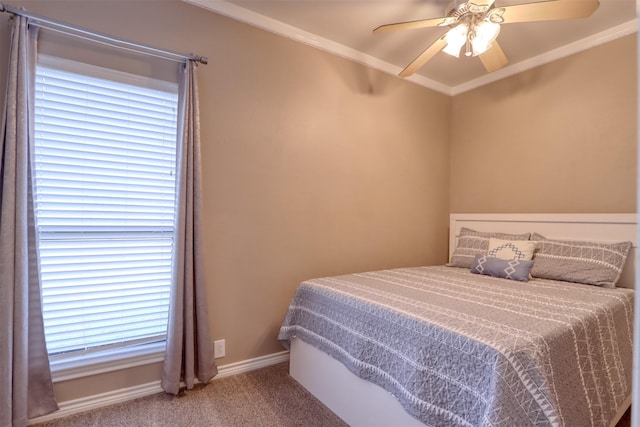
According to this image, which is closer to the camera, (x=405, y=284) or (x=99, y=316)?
(x=99, y=316)

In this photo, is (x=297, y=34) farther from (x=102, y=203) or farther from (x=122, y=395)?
(x=122, y=395)

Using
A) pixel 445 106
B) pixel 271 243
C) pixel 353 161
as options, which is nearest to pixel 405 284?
pixel 271 243

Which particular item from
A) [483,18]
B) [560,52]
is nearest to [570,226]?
[560,52]

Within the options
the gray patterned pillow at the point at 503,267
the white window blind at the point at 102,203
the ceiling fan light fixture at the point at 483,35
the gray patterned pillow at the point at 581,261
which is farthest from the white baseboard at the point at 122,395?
the ceiling fan light fixture at the point at 483,35

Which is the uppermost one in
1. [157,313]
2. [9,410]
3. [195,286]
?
[195,286]

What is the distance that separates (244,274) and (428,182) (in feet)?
7.00

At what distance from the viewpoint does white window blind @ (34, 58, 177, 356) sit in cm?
168

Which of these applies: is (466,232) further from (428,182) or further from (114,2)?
(114,2)

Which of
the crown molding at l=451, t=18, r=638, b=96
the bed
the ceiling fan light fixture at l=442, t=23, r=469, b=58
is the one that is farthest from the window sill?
the crown molding at l=451, t=18, r=638, b=96

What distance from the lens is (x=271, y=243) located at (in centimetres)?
238

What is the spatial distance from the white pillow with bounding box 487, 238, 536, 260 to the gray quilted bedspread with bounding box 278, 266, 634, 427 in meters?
0.39

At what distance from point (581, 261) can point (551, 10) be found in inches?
64.5

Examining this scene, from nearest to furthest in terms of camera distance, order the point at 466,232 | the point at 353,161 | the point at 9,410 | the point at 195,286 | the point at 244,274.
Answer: the point at 9,410, the point at 195,286, the point at 244,274, the point at 353,161, the point at 466,232

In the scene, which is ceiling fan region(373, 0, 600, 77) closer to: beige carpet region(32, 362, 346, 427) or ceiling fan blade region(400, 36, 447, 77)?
ceiling fan blade region(400, 36, 447, 77)
